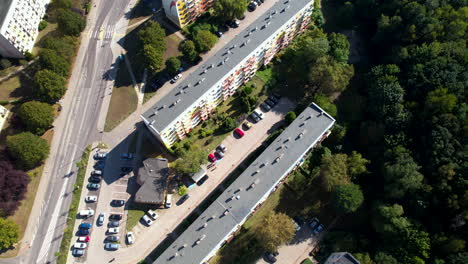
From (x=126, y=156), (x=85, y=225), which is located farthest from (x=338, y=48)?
(x=85, y=225)

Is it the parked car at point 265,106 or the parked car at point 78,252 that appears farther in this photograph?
the parked car at point 265,106

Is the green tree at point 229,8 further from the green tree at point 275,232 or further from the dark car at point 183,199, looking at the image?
the green tree at point 275,232

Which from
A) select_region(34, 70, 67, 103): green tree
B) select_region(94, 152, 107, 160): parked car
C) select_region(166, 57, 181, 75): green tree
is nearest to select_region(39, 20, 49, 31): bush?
select_region(34, 70, 67, 103): green tree

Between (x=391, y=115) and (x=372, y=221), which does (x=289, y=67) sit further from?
(x=372, y=221)

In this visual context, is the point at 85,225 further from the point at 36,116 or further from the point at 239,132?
the point at 239,132

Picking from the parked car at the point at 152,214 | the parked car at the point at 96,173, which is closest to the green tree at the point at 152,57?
the parked car at the point at 96,173

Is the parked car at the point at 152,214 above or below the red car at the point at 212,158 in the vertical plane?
below
